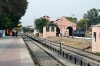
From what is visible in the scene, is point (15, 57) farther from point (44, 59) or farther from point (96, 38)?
point (96, 38)

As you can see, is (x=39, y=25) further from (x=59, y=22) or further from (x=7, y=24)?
(x=7, y=24)

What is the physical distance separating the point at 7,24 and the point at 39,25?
33.9 metres

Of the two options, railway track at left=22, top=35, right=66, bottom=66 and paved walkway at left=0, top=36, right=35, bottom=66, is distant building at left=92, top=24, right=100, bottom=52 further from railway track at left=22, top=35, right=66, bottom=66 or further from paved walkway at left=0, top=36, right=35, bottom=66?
paved walkway at left=0, top=36, right=35, bottom=66

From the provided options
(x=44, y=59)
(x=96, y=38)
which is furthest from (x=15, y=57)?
(x=96, y=38)

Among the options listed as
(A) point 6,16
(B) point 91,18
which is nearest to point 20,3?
(A) point 6,16

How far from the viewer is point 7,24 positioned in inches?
Answer: 3115

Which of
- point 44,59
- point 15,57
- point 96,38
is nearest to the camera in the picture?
point 15,57

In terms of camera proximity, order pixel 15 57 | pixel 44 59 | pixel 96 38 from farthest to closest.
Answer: pixel 96 38 < pixel 44 59 < pixel 15 57

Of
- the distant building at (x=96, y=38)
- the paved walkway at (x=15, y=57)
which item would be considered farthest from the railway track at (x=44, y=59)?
the distant building at (x=96, y=38)

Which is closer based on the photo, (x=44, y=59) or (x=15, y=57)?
(x=15, y=57)

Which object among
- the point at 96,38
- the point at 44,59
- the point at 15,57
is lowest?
the point at 44,59

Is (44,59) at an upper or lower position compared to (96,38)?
lower

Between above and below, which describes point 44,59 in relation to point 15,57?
below

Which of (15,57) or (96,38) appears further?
(96,38)
